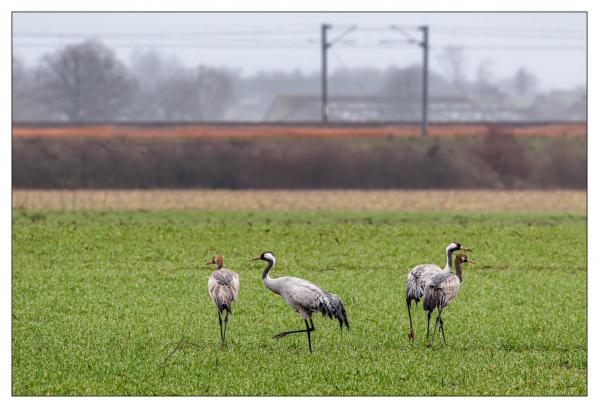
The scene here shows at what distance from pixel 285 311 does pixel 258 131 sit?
47.1 meters

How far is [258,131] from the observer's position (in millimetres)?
67188

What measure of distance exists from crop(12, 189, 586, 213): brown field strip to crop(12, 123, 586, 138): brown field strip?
9.46m

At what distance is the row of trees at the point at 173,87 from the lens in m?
99.6

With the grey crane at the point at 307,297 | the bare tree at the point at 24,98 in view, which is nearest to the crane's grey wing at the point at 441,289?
the grey crane at the point at 307,297

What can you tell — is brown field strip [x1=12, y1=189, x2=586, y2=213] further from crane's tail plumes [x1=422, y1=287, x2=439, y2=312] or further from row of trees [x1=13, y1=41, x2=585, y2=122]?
row of trees [x1=13, y1=41, x2=585, y2=122]

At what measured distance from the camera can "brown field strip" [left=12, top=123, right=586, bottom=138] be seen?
6581cm

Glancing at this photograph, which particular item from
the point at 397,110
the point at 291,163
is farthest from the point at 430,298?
the point at 397,110

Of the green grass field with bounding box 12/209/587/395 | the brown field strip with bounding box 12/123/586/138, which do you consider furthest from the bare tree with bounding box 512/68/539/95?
the green grass field with bounding box 12/209/587/395

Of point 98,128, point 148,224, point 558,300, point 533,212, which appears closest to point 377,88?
point 98,128

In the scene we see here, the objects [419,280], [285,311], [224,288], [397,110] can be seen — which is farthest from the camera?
[397,110]

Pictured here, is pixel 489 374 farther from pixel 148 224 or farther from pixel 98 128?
pixel 98 128

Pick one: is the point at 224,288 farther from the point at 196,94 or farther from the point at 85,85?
the point at 196,94

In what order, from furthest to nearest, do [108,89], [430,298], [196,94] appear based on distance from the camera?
1. [196,94]
2. [108,89]
3. [430,298]

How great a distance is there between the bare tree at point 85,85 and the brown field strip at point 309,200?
1717 inches
